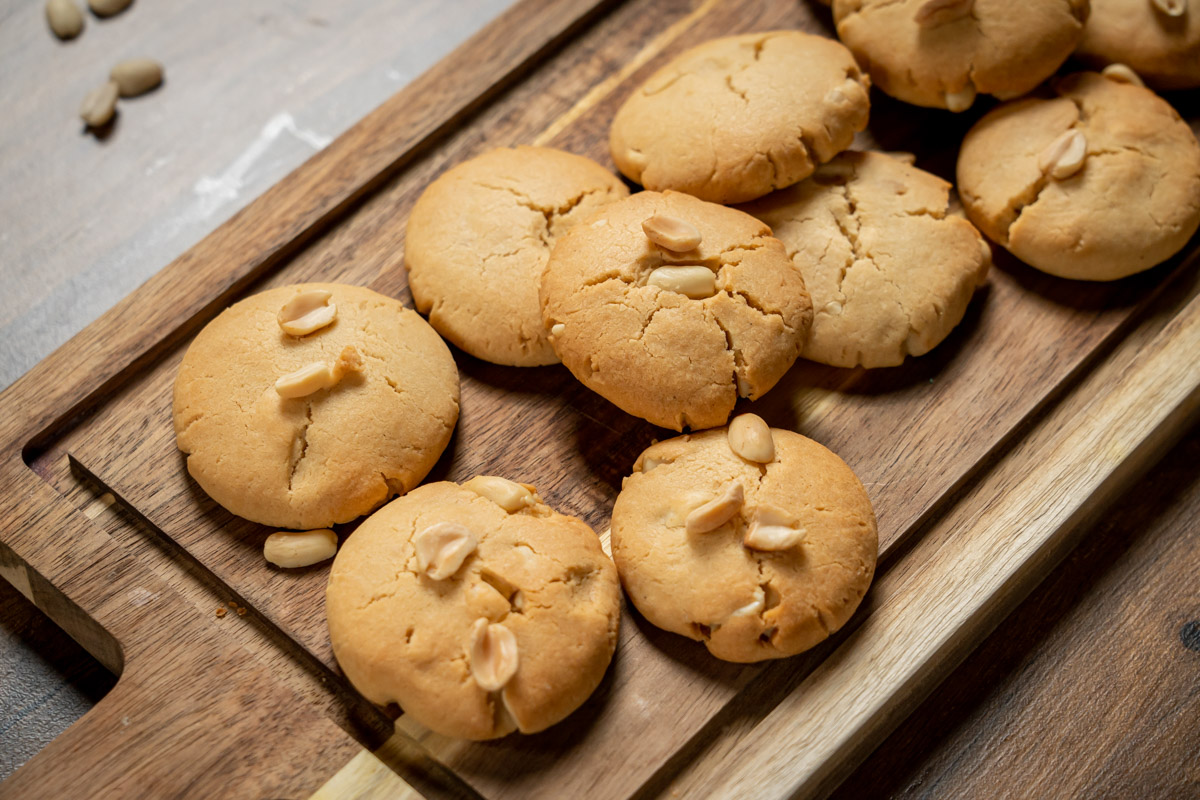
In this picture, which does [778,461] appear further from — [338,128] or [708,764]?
[338,128]

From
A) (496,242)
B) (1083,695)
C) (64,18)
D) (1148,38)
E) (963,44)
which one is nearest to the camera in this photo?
(1083,695)

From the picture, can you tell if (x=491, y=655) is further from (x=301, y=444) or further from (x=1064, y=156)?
(x=1064, y=156)

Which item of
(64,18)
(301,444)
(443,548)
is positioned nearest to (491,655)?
(443,548)

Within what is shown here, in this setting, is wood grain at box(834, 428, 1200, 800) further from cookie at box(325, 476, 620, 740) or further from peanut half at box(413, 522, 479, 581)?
peanut half at box(413, 522, 479, 581)

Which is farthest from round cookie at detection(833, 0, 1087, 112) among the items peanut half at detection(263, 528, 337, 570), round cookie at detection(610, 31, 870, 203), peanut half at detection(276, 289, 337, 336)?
peanut half at detection(263, 528, 337, 570)

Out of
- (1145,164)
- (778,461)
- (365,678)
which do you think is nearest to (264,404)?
(365,678)

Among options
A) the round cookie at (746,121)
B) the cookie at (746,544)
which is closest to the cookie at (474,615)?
the cookie at (746,544)

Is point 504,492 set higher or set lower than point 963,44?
lower
